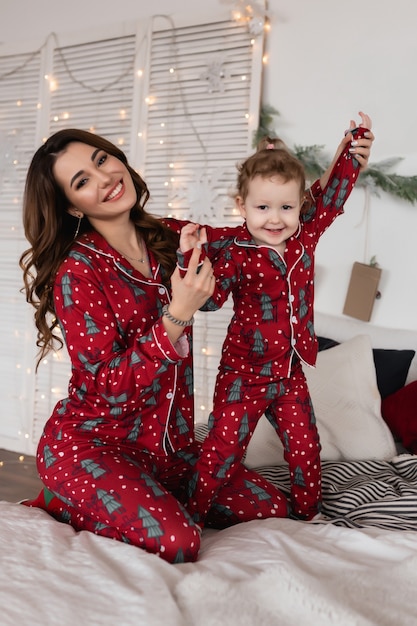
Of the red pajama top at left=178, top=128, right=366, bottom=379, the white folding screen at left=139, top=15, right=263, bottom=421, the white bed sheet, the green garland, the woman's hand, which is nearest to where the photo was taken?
the white bed sheet

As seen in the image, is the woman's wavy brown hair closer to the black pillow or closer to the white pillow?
the white pillow

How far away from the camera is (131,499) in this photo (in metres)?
1.36

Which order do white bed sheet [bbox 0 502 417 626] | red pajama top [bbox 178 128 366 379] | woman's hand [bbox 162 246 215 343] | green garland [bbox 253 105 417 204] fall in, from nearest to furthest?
white bed sheet [bbox 0 502 417 626] < woman's hand [bbox 162 246 215 343] < red pajama top [bbox 178 128 366 379] < green garland [bbox 253 105 417 204]

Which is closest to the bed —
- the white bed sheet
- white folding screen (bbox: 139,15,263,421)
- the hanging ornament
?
the white bed sheet

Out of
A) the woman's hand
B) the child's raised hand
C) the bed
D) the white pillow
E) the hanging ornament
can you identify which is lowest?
the bed

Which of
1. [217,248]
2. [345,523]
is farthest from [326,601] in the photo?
[217,248]

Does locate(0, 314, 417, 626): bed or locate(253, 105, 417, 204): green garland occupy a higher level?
locate(253, 105, 417, 204): green garland

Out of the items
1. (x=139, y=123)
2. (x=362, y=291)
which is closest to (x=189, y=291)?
(x=362, y=291)

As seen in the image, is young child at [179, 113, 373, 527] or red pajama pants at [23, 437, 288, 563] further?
young child at [179, 113, 373, 527]

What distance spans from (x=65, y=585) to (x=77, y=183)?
3.14 feet

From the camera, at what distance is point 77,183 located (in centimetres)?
157

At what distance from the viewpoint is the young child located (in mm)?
1646

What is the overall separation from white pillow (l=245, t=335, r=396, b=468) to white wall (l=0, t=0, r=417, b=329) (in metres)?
0.57

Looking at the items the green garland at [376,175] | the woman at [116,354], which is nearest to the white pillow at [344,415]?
the woman at [116,354]
